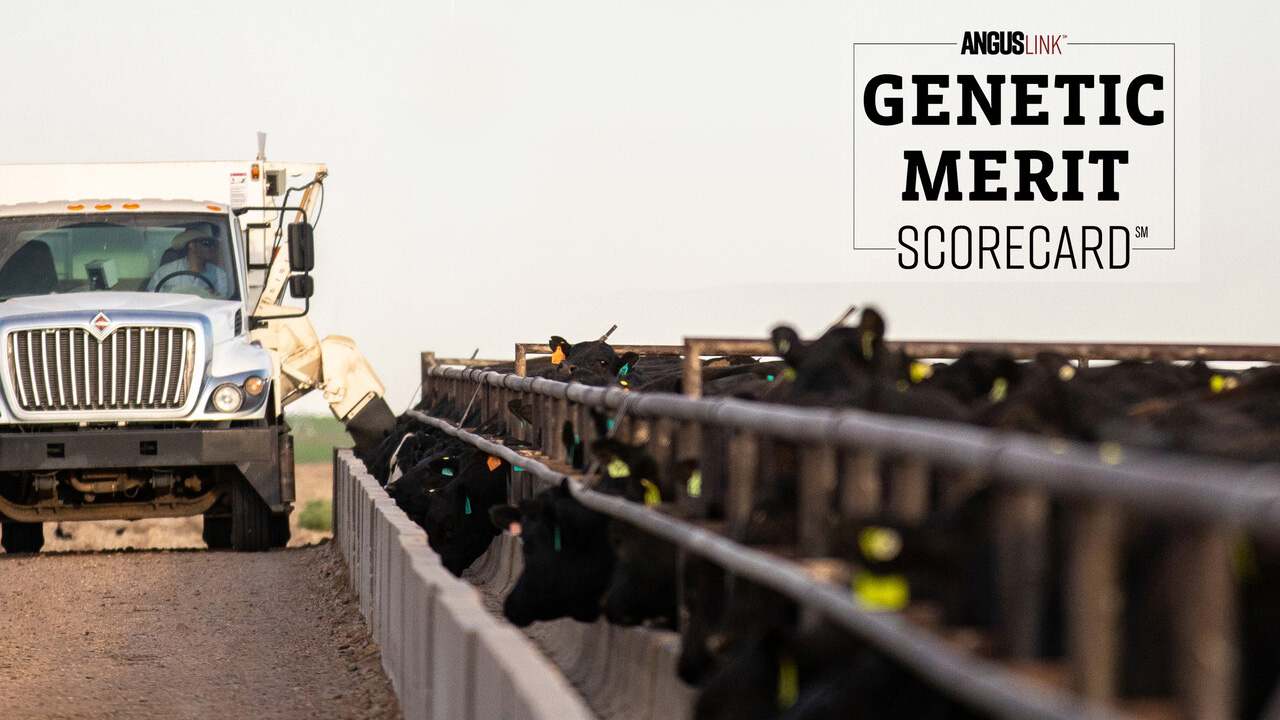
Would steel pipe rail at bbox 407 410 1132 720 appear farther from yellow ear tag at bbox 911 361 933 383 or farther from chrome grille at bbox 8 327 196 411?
chrome grille at bbox 8 327 196 411

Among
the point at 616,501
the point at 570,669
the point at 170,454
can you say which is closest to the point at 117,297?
the point at 170,454

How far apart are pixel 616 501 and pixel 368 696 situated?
8.74 feet

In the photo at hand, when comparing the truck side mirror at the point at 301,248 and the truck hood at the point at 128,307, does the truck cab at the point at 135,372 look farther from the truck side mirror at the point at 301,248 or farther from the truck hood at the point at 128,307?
the truck side mirror at the point at 301,248

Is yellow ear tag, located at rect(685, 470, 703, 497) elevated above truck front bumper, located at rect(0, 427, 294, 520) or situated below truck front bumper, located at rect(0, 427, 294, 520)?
above

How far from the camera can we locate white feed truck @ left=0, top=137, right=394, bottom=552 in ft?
51.7

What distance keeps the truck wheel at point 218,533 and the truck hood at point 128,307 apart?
301 cm

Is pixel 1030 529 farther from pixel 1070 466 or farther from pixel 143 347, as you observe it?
pixel 143 347

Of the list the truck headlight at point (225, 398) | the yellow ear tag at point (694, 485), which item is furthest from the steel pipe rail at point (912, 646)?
the truck headlight at point (225, 398)

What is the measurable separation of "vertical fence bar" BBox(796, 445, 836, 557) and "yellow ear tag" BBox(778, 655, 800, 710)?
0.45 m

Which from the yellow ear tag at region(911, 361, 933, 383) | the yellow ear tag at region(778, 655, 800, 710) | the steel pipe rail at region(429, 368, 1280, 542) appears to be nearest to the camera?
the steel pipe rail at region(429, 368, 1280, 542)

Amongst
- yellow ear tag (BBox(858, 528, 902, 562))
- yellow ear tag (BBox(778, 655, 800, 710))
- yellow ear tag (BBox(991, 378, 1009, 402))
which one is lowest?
yellow ear tag (BBox(778, 655, 800, 710))

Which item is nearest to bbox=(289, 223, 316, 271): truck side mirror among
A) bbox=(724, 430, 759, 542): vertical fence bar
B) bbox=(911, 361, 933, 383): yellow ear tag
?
bbox=(911, 361, 933, 383): yellow ear tag

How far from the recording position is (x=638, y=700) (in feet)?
23.9

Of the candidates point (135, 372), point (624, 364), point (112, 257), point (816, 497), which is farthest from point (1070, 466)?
point (112, 257)
